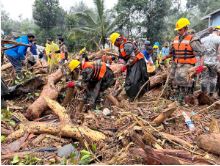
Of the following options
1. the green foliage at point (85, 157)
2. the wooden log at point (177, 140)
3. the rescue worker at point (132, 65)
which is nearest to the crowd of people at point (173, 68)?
the rescue worker at point (132, 65)

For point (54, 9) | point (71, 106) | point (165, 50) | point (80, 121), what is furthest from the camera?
point (54, 9)

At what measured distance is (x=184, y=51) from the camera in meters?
5.71

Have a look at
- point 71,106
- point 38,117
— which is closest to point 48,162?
point 38,117

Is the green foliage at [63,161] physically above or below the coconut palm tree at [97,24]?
below

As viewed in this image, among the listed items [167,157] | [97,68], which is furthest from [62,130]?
[97,68]

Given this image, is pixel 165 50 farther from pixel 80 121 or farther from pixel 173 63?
pixel 80 121

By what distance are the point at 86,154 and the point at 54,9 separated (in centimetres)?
2034

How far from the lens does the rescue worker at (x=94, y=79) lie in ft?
18.7

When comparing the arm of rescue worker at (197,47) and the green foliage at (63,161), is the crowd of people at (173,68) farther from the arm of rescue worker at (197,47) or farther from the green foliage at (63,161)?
the green foliage at (63,161)

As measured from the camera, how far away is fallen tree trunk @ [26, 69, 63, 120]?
5227 millimetres

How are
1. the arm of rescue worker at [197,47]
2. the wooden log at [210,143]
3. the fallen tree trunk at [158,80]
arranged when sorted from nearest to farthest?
the wooden log at [210,143]
the arm of rescue worker at [197,47]
the fallen tree trunk at [158,80]

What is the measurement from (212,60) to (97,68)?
250 centimetres

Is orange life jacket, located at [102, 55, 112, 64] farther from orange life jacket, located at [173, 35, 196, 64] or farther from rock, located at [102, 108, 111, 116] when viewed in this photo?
rock, located at [102, 108, 111, 116]

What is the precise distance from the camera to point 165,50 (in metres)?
12.9
